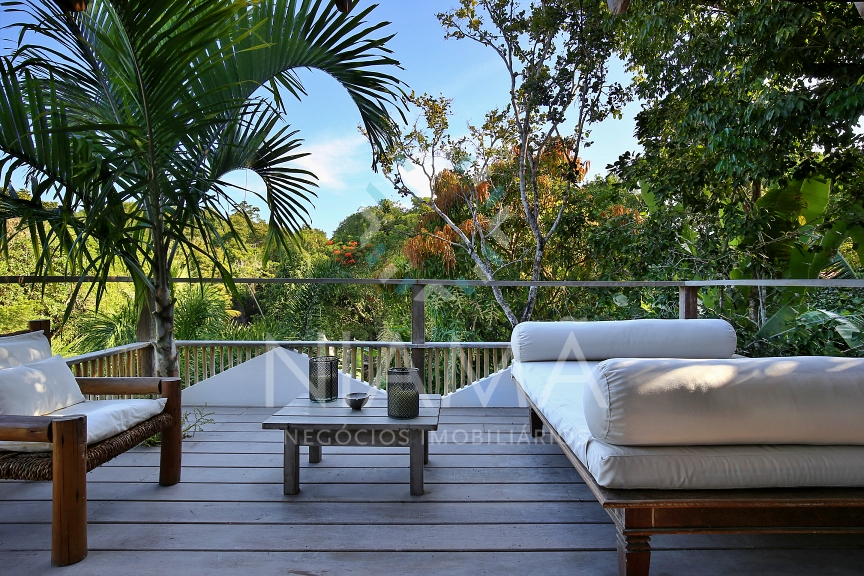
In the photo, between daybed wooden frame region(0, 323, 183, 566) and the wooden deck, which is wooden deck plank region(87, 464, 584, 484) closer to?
the wooden deck

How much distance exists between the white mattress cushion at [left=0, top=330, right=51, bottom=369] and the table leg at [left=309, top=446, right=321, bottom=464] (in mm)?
1261

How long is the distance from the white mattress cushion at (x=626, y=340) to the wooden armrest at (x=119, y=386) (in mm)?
1879

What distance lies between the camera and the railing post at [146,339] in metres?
3.44

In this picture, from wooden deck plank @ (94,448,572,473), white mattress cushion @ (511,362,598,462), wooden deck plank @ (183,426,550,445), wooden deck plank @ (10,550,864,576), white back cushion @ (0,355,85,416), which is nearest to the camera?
wooden deck plank @ (10,550,864,576)

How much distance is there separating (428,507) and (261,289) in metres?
7.58

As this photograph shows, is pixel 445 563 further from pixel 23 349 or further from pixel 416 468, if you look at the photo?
pixel 23 349

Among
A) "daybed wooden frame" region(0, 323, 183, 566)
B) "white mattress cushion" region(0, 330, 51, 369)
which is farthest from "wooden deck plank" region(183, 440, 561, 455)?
"daybed wooden frame" region(0, 323, 183, 566)

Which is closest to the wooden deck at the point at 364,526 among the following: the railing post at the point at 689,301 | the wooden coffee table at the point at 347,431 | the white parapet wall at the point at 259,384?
the wooden coffee table at the point at 347,431

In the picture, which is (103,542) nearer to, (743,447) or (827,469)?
(743,447)

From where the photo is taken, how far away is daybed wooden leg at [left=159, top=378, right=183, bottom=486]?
2.37 meters

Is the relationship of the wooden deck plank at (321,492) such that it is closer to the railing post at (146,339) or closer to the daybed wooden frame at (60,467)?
the daybed wooden frame at (60,467)

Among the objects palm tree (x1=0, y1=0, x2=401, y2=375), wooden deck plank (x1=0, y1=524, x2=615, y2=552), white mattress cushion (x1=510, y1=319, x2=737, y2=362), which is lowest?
wooden deck plank (x1=0, y1=524, x2=615, y2=552)

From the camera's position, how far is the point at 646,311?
5.34 m

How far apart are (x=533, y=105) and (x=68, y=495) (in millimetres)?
6207
